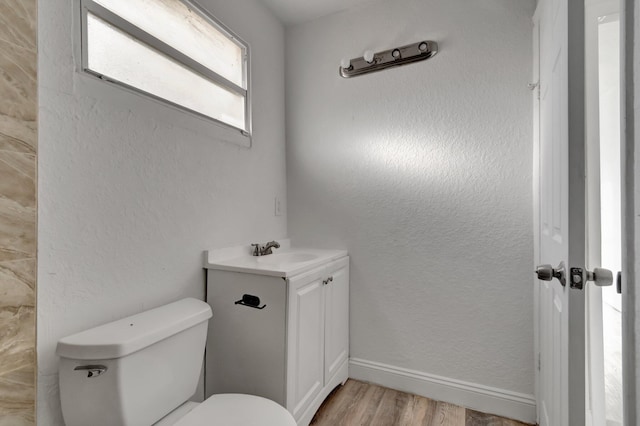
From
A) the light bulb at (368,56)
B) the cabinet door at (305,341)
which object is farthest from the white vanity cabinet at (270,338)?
the light bulb at (368,56)

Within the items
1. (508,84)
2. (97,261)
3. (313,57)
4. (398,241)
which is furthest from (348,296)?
(313,57)

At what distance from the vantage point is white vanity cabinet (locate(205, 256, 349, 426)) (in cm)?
137

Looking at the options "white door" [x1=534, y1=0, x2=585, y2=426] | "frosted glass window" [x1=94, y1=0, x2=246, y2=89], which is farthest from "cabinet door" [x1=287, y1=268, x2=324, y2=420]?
→ "frosted glass window" [x1=94, y1=0, x2=246, y2=89]

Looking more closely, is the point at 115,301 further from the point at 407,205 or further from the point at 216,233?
the point at 407,205

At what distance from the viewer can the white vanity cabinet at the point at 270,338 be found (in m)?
1.37

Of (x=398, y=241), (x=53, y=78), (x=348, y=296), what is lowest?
(x=348, y=296)

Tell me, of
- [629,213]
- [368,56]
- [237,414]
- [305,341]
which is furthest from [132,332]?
[368,56]

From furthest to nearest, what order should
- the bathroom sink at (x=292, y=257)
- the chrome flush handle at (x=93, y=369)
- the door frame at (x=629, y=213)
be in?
the bathroom sink at (x=292, y=257) < the chrome flush handle at (x=93, y=369) < the door frame at (x=629, y=213)

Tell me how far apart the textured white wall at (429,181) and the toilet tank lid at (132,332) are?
1.08 metres

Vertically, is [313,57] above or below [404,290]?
above

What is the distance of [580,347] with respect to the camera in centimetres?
76

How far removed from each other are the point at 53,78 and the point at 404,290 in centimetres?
191

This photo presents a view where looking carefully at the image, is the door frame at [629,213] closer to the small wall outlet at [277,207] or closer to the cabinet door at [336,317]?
the cabinet door at [336,317]

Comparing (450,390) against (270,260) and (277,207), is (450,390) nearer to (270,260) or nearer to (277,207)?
(270,260)
